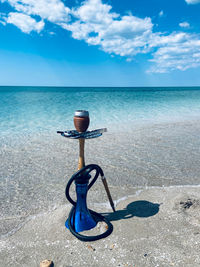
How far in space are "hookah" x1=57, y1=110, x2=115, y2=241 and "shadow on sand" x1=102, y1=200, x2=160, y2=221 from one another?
23 centimetres

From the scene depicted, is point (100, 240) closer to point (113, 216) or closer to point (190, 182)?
point (113, 216)

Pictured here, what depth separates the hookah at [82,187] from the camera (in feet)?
8.27

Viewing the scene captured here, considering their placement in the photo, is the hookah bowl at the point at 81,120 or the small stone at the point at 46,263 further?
the hookah bowl at the point at 81,120

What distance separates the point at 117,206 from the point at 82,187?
1062 mm

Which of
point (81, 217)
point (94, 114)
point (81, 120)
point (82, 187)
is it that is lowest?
point (94, 114)

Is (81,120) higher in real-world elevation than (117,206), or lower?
higher

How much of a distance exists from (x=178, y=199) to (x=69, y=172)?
251 cm

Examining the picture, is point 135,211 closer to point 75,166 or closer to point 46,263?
point 46,263

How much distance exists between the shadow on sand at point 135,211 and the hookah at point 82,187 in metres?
0.23

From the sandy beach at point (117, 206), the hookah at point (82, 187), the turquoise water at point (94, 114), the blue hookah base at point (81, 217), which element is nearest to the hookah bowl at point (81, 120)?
the hookah at point (82, 187)

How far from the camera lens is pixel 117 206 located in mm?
3521

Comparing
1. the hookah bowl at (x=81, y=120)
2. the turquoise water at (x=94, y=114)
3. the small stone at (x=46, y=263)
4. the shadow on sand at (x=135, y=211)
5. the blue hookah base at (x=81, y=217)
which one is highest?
the hookah bowl at (x=81, y=120)

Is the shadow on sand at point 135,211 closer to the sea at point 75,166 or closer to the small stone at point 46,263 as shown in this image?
the sea at point 75,166

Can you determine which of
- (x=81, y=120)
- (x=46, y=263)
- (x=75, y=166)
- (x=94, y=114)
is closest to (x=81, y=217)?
(x=46, y=263)
